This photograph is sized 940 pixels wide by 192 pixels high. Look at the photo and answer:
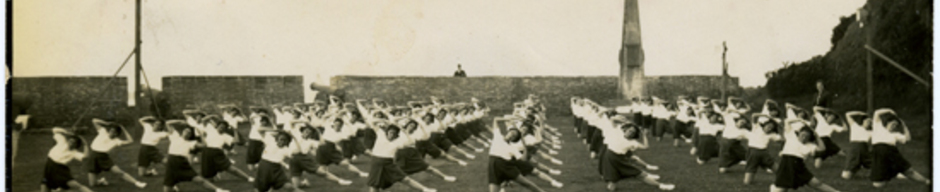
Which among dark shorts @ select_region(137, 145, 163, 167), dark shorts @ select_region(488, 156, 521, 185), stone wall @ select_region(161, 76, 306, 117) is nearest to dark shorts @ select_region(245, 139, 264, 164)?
stone wall @ select_region(161, 76, 306, 117)

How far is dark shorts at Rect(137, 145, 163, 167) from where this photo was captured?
8.59 meters

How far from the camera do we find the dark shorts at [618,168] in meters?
7.81

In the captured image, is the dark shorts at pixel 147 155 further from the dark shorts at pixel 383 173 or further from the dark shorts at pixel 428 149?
the dark shorts at pixel 428 149

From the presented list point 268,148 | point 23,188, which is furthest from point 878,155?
point 23,188

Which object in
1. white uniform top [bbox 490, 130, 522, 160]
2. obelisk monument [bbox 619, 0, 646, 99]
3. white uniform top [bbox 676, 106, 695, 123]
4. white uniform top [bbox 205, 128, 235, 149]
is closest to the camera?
white uniform top [bbox 490, 130, 522, 160]

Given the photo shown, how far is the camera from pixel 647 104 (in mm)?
11477

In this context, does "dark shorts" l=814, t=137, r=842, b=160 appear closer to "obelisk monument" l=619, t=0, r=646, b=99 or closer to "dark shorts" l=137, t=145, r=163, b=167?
"obelisk monument" l=619, t=0, r=646, b=99

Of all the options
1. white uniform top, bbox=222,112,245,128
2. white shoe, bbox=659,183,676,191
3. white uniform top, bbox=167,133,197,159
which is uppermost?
white uniform top, bbox=222,112,245,128

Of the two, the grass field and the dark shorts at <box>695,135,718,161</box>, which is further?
the dark shorts at <box>695,135,718,161</box>

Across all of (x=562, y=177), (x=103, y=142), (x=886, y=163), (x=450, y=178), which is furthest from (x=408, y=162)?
(x=886, y=163)

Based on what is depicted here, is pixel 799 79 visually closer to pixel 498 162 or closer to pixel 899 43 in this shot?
pixel 899 43

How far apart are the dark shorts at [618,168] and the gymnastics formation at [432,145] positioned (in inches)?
0.4

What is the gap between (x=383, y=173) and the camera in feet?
25.2

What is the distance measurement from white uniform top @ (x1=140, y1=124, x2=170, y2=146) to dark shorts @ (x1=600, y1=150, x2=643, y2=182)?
4.78m
